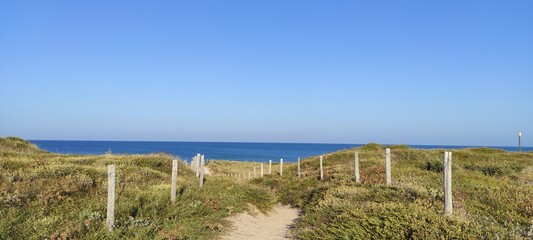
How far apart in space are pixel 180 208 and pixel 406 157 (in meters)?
25.7

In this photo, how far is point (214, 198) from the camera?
1368 centimetres

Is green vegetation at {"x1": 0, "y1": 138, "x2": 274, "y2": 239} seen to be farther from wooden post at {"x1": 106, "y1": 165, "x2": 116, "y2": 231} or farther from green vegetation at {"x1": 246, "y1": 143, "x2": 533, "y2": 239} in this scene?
green vegetation at {"x1": 246, "y1": 143, "x2": 533, "y2": 239}

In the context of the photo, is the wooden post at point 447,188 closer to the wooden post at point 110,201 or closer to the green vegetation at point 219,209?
the green vegetation at point 219,209

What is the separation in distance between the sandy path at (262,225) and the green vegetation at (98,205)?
405 mm

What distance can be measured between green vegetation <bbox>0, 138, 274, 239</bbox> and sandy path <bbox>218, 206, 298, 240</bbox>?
1.33 feet

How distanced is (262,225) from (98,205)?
17.5 feet

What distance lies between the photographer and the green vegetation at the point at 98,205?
797cm

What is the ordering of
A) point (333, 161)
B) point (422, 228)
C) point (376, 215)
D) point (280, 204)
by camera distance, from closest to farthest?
point (422, 228)
point (376, 215)
point (280, 204)
point (333, 161)

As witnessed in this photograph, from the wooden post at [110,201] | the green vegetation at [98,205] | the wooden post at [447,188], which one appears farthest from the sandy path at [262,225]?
the wooden post at [447,188]

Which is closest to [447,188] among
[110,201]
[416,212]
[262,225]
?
[416,212]

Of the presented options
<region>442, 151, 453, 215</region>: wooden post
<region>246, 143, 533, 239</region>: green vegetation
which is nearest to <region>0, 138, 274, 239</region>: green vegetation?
<region>246, 143, 533, 239</region>: green vegetation

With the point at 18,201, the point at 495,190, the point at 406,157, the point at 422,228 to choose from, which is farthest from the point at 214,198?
the point at 406,157

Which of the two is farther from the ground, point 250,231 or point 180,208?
point 180,208

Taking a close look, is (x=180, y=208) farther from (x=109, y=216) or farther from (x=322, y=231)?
(x=322, y=231)
